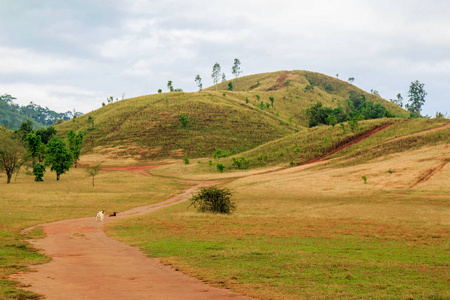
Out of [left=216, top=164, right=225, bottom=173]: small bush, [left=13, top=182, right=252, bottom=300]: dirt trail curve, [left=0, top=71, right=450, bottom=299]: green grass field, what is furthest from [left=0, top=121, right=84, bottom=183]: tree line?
[left=13, top=182, right=252, bottom=300]: dirt trail curve

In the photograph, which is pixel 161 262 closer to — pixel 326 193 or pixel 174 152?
pixel 326 193

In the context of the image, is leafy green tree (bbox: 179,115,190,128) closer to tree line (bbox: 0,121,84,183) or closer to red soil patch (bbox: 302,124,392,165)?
tree line (bbox: 0,121,84,183)

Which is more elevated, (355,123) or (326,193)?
(355,123)

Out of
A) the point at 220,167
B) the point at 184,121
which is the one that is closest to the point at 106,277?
the point at 220,167

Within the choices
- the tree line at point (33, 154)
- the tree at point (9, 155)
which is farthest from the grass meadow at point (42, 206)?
the tree at point (9, 155)

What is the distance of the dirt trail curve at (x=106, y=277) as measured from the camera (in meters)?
12.7

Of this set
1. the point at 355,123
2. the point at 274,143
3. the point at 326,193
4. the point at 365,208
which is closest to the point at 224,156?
the point at 274,143

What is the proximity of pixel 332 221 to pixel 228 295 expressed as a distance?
25025 mm

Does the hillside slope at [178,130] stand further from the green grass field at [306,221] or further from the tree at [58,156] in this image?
the tree at [58,156]

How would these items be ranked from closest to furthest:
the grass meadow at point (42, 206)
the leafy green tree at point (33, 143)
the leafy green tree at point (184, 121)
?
the grass meadow at point (42, 206), the leafy green tree at point (33, 143), the leafy green tree at point (184, 121)

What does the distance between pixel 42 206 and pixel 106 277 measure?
37.0 meters

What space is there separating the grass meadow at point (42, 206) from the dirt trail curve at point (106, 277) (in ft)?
3.08

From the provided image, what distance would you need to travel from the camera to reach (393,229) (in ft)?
97.6

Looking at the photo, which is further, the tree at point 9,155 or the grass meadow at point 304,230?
the tree at point 9,155
